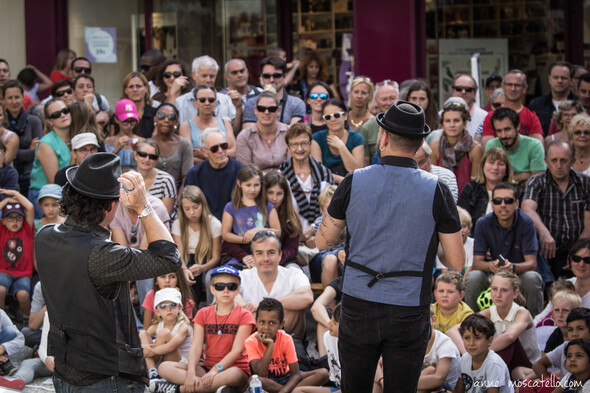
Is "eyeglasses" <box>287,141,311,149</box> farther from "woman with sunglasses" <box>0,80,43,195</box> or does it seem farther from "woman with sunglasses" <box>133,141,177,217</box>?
"woman with sunglasses" <box>0,80,43,195</box>

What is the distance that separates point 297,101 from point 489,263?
9.44ft

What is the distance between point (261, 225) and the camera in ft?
23.1

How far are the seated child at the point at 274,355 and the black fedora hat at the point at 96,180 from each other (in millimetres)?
2567

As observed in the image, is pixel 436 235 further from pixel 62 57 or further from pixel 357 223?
pixel 62 57

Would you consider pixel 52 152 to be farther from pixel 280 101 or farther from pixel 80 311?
pixel 80 311

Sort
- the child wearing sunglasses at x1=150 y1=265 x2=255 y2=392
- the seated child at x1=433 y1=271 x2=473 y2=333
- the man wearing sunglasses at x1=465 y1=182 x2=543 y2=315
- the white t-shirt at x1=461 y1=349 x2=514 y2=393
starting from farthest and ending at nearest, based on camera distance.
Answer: the man wearing sunglasses at x1=465 y1=182 x2=543 y2=315, the seated child at x1=433 y1=271 x2=473 y2=333, the child wearing sunglasses at x1=150 y1=265 x2=255 y2=392, the white t-shirt at x1=461 y1=349 x2=514 y2=393

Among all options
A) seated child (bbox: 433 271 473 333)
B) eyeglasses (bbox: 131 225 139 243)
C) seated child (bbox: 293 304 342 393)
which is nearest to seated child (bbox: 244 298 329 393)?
seated child (bbox: 293 304 342 393)

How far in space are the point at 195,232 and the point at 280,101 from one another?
2.06m

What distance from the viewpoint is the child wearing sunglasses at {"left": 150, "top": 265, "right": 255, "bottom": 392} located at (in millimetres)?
5699

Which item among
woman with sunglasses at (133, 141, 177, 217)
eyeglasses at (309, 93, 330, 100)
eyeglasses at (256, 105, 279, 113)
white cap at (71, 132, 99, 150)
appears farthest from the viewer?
eyeglasses at (309, 93, 330, 100)

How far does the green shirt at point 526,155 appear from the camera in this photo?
7.48m

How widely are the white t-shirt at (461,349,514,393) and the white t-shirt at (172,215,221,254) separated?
2541 mm

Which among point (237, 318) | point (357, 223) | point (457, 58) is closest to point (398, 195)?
point (357, 223)

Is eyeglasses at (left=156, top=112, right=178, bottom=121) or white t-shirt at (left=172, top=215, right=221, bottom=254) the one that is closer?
white t-shirt at (left=172, top=215, right=221, bottom=254)
